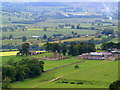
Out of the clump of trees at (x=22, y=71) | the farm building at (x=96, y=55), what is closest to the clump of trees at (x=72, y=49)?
the farm building at (x=96, y=55)

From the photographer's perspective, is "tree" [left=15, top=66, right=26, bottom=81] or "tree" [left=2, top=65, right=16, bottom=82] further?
"tree" [left=15, top=66, right=26, bottom=81]

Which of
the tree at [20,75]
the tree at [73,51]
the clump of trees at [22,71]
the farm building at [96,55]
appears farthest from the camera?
the tree at [73,51]

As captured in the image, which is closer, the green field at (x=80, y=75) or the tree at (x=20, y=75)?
the green field at (x=80, y=75)

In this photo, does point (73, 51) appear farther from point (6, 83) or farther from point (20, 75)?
point (6, 83)

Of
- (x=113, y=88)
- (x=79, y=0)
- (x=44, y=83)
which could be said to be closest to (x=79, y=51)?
(x=44, y=83)

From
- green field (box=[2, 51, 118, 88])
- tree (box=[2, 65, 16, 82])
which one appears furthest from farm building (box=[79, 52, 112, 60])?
tree (box=[2, 65, 16, 82])

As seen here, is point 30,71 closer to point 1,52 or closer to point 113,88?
point 113,88

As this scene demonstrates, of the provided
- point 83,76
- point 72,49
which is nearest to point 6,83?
point 83,76

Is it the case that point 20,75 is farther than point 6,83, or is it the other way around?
point 20,75

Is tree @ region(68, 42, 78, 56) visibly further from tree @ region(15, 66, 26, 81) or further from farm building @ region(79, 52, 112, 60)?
tree @ region(15, 66, 26, 81)

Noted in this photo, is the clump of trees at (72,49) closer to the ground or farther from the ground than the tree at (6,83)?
farther from the ground

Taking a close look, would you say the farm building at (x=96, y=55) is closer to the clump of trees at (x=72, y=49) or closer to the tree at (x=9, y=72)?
the clump of trees at (x=72, y=49)

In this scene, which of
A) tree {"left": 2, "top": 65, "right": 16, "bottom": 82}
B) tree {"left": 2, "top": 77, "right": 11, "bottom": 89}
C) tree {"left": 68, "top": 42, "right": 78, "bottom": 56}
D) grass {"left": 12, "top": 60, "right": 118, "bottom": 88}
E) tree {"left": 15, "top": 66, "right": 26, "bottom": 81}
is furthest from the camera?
tree {"left": 68, "top": 42, "right": 78, "bottom": 56}
